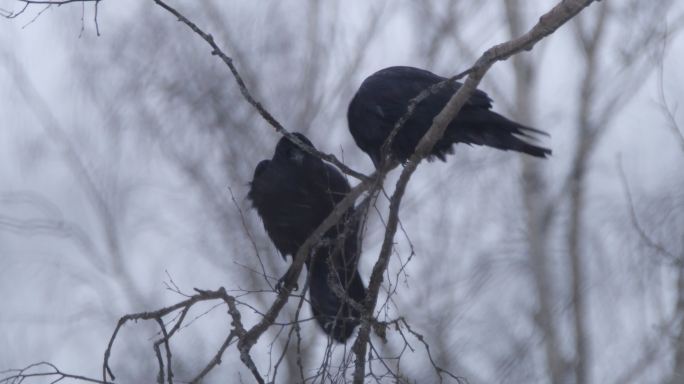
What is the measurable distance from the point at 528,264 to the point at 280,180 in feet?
15.6

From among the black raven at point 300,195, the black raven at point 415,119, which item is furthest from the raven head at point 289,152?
the black raven at point 415,119

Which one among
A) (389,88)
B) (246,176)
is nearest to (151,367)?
(246,176)

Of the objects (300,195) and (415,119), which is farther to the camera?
(300,195)

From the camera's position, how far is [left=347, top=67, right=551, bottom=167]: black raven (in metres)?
4.27

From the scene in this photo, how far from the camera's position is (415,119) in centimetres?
456

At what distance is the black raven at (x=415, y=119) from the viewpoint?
4273 millimetres

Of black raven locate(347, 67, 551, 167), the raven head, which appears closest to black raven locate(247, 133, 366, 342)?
the raven head

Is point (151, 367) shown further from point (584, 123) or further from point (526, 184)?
point (584, 123)

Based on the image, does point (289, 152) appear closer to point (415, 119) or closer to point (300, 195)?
point (300, 195)

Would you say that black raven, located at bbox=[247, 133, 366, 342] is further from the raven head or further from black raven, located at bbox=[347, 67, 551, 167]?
black raven, located at bbox=[347, 67, 551, 167]

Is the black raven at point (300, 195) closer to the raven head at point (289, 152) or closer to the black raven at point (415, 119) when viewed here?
the raven head at point (289, 152)

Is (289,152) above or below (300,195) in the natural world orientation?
above

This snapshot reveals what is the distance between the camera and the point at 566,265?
905 centimetres

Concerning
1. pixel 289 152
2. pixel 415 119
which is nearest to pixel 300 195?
pixel 289 152
